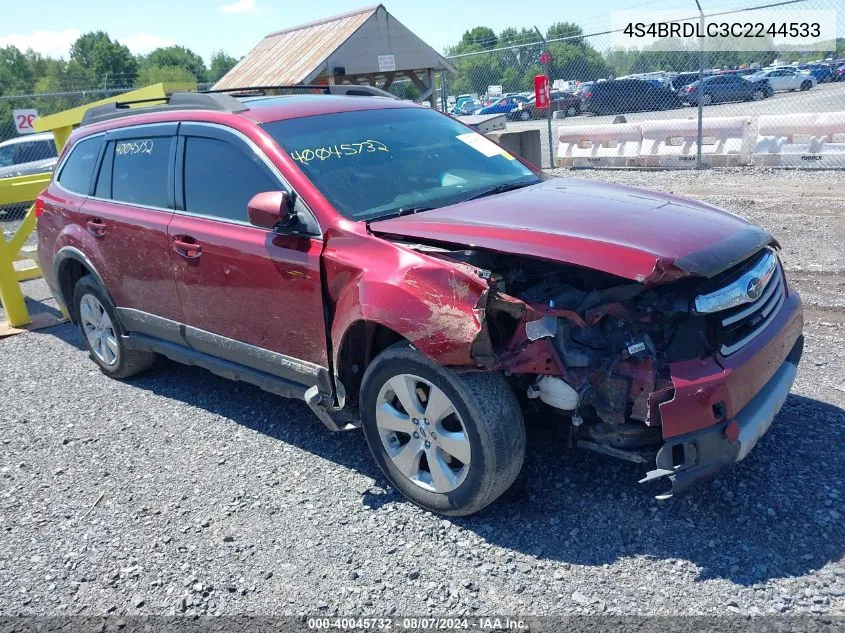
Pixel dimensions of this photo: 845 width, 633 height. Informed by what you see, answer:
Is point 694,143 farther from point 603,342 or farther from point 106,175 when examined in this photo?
point 603,342

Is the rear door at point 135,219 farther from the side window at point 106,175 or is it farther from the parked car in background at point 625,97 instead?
the parked car in background at point 625,97

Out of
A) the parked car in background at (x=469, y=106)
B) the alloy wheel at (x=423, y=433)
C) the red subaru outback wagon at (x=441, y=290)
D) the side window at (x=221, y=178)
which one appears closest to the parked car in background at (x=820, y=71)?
the parked car in background at (x=469, y=106)

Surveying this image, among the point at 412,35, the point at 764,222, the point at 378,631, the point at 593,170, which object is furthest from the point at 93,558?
the point at 412,35

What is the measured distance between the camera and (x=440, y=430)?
10.8ft

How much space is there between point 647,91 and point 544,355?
2630 centimetres

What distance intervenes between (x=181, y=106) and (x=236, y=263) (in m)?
1.39

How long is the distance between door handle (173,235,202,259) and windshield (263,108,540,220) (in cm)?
82

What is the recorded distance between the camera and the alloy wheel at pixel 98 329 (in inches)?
215

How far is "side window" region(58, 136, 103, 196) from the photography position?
17.7ft

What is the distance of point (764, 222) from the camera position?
8.18 m

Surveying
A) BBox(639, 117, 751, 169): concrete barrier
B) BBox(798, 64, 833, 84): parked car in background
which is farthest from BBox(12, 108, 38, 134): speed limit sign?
BBox(798, 64, 833, 84): parked car in background

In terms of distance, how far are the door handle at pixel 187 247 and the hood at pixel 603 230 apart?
130cm

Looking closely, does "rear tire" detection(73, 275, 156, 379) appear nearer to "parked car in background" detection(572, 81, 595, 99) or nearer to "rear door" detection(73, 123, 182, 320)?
"rear door" detection(73, 123, 182, 320)

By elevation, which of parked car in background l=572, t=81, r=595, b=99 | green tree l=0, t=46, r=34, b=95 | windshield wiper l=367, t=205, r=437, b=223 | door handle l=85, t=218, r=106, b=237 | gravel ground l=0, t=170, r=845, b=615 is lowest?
gravel ground l=0, t=170, r=845, b=615
